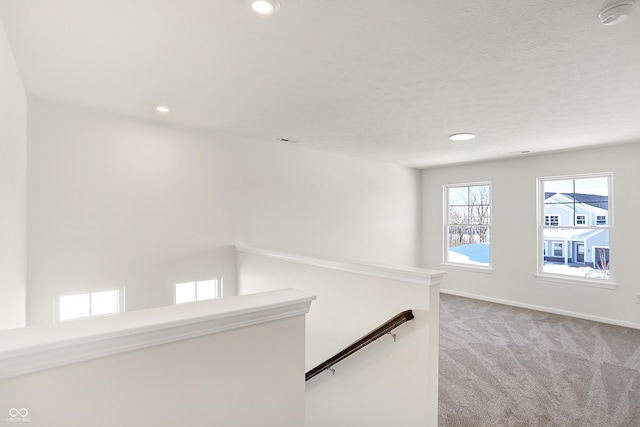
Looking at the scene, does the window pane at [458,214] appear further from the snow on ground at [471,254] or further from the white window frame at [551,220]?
the white window frame at [551,220]

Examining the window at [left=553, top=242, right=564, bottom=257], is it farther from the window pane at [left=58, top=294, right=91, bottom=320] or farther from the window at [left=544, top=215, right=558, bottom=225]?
the window pane at [left=58, top=294, right=91, bottom=320]

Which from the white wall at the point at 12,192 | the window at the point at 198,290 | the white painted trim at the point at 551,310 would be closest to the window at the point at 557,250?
the white painted trim at the point at 551,310

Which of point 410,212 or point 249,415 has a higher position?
point 410,212

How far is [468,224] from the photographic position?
6.44 meters

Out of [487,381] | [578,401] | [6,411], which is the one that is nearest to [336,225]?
[487,381]

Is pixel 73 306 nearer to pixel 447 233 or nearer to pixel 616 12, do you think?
pixel 616 12

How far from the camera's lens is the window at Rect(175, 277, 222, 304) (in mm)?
3947

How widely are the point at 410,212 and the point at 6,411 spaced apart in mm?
6510

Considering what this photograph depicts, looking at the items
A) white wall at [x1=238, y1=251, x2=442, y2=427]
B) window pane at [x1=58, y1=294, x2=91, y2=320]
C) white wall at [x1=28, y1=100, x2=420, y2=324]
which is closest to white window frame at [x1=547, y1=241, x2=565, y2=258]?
white wall at [x1=28, y1=100, x2=420, y2=324]

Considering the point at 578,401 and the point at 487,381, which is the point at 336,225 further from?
the point at 578,401

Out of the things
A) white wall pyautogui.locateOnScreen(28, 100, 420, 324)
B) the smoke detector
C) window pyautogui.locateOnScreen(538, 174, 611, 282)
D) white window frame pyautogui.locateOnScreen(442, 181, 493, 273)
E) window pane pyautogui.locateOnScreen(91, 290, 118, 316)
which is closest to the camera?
the smoke detector

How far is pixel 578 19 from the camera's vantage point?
5.57 ft

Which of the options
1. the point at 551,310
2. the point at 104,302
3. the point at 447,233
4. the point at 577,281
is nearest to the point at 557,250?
the point at 577,281

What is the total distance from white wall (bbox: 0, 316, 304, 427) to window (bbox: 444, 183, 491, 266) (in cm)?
564
